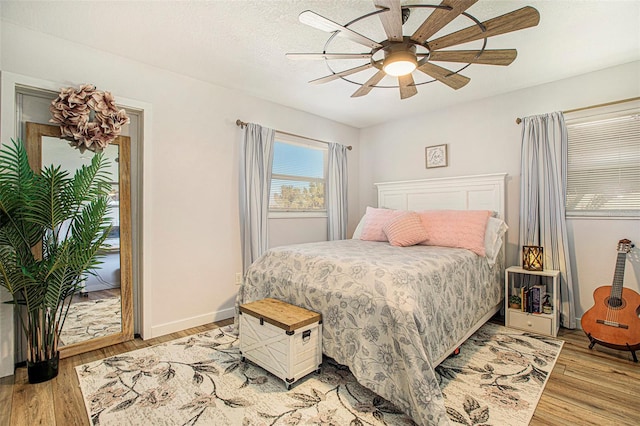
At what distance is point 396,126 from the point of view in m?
4.36

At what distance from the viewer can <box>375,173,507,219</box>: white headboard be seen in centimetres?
337

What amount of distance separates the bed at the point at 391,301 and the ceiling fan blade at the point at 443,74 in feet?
4.12

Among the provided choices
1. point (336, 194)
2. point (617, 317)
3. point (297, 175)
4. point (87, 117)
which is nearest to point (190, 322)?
point (87, 117)

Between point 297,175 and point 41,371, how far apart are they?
9.69 ft

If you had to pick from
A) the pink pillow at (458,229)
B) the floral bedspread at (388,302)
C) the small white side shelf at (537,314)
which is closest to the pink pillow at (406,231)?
the pink pillow at (458,229)

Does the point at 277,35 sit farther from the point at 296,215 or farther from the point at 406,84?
the point at 296,215

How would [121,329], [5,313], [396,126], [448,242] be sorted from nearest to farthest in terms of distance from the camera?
[5,313], [121,329], [448,242], [396,126]

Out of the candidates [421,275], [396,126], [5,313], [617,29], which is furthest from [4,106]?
[617,29]

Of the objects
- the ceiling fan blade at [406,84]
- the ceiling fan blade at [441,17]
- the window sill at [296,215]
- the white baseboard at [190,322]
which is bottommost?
the white baseboard at [190,322]

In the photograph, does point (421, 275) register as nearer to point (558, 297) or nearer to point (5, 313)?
point (558, 297)

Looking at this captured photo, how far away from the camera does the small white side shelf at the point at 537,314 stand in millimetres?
2732

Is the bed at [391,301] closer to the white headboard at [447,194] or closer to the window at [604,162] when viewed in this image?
the white headboard at [447,194]

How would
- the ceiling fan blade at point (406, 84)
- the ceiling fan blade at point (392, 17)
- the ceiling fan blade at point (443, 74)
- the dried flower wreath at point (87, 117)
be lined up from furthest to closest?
the dried flower wreath at point (87, 117) → the ceiling fan blade at point (406, 84) → the ceiling fan blade at point (443, 74) → the ceiling fan blade at point (392, 17)

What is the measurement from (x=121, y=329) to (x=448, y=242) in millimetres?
2980
